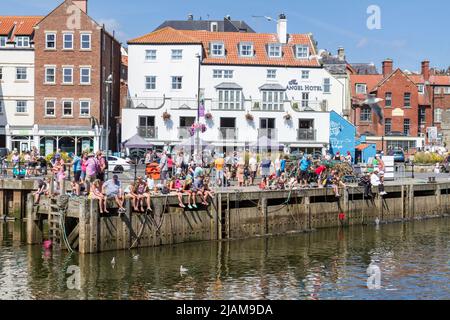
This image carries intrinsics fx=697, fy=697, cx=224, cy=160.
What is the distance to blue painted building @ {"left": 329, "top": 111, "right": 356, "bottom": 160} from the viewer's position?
2547 inches

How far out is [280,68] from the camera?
6619 cm

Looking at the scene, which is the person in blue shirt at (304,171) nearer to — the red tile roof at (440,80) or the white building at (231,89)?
the white building at (231,89)

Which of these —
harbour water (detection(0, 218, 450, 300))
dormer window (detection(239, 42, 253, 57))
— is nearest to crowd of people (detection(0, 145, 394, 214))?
harbour water (detection(0, 218, 450, 300))

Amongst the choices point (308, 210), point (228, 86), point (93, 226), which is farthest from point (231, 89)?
point (93, 226)

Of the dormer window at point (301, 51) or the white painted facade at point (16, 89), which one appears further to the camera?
the dormer window at point (301, 51)

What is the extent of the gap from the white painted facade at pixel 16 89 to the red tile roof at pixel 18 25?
1576 mm

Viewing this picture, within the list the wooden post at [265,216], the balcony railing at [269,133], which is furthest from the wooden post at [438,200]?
the balcony railing at [269,133]

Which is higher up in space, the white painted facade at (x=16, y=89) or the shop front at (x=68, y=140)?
the white painted facade at (x=16, y=89)

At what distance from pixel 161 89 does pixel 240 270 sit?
40.6 meters

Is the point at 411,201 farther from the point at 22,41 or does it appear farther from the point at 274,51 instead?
the point at 22,41

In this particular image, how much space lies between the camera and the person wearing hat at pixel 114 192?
1099 inches

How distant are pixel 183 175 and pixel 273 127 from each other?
28069 millimetres

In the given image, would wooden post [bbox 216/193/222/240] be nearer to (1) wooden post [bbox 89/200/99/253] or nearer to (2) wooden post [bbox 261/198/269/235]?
(2) wooden post [bbox 261/198/269/235]

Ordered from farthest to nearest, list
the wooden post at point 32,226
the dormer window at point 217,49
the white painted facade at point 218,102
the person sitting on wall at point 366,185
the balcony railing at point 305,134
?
the dormer window at point 217,49
the balcony railing at point 305,134
the white painted facade at point 218,102
the person sitting on wall at point 366,185
the wooden post at point 32,226
